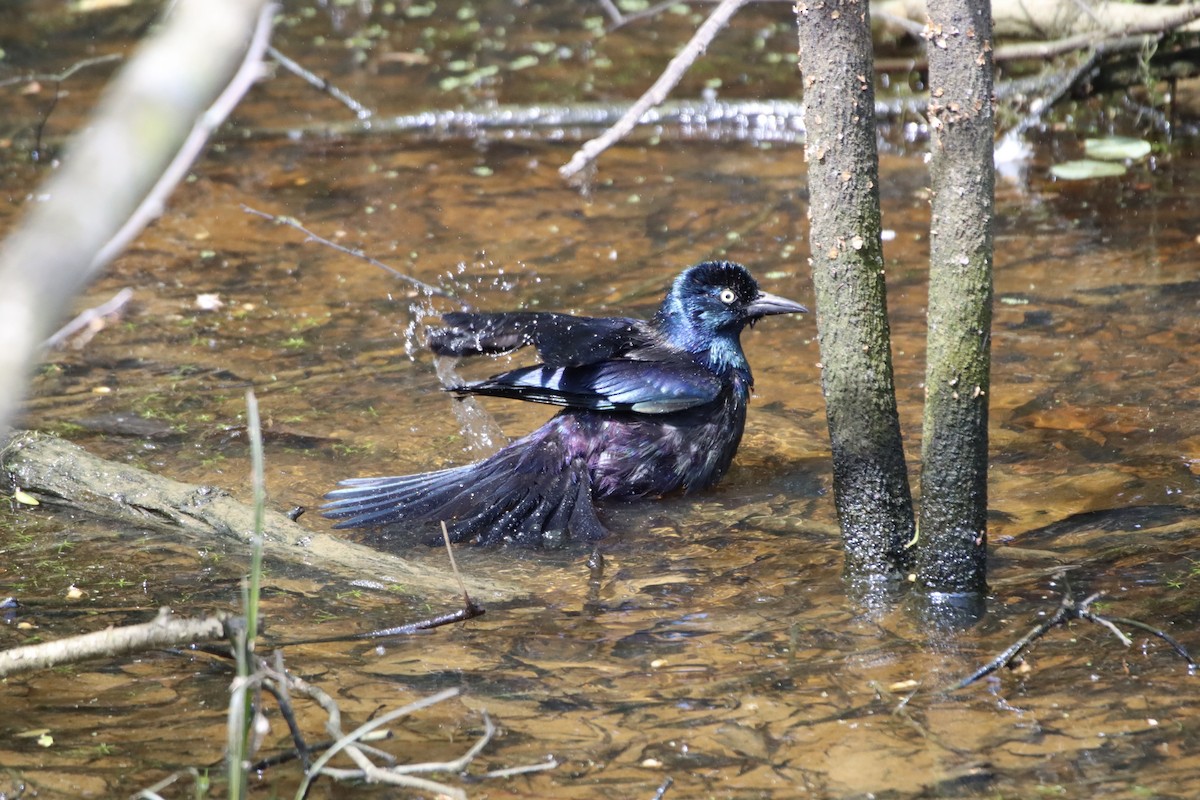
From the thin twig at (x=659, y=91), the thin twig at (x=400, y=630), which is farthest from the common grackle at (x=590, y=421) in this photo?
the thin twig at (x=659, y=91)

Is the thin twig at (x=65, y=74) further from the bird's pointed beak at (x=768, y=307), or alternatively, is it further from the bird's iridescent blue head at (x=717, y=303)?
the bird's pointed beak at (x=768, y=307)

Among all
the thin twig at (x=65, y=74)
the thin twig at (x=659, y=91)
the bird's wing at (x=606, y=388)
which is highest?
the thin twig at (x=65, y=74)

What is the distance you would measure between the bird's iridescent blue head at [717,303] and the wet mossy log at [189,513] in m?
1.55

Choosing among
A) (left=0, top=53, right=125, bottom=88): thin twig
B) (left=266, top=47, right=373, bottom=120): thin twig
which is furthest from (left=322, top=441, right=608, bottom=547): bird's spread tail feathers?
(left=0, top=53, right=125, bottom=88): thin twig

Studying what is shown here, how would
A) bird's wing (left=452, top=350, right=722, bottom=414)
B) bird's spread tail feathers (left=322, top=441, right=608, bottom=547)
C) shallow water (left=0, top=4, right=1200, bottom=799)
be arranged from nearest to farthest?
shallow water (left=0, top=4, right=1200, bottom=799) < bird's spread tail feathers (left=322, top=441, right=608, bottom=547) < bird's wing (left=452, top=350, right=722, bottom=414)

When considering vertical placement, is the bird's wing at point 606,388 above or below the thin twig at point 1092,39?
below

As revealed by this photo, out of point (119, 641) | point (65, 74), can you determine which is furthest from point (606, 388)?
point (65, 74)

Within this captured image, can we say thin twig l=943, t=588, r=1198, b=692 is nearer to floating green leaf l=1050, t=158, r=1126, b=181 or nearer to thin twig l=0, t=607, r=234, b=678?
thin twig l=0, t=607, r=234, b=678

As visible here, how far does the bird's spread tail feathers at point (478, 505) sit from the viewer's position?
455cm

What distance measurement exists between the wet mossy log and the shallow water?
11 centimetres

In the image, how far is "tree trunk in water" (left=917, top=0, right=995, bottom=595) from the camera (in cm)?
314

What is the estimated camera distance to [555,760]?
2.90 metres

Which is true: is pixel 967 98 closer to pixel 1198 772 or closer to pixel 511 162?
pixel 1198 772

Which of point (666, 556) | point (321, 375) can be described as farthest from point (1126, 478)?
point (321, 375)
